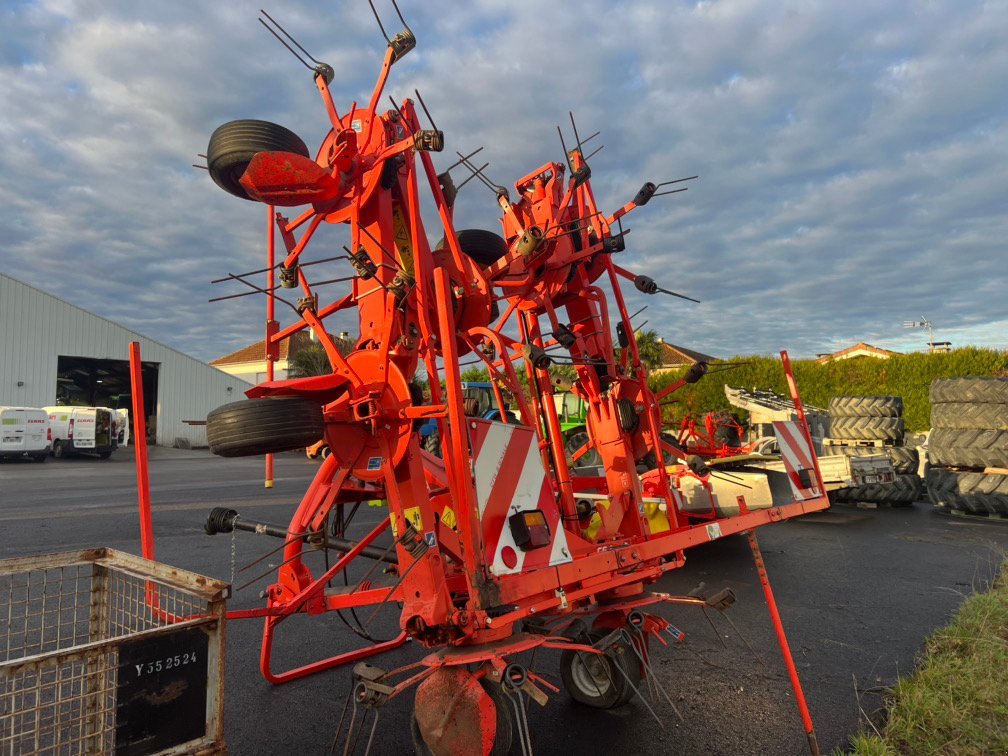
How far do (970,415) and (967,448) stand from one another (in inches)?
24.2

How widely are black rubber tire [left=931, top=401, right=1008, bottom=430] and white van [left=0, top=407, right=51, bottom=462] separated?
3026 cm

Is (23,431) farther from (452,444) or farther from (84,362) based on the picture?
(452,444)

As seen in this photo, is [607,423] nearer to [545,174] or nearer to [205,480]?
[545,174]

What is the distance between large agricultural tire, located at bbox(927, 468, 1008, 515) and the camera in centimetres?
1112

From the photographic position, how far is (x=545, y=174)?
5551 millimetres

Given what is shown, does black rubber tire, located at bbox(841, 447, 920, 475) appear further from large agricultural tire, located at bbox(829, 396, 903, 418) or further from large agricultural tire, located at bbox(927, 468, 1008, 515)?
large agricultural tire, located at bbox(927, 468, 1008, 515)

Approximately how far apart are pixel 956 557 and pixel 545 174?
727cm

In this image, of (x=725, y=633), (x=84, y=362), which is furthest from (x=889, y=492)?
(x=84, y=362)

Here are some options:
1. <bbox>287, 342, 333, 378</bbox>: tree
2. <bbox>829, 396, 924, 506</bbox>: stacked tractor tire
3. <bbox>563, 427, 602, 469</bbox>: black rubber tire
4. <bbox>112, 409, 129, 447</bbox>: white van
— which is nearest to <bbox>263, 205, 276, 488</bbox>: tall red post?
<bbox>563, 427, 602, 469</bbox>: black rubber tire

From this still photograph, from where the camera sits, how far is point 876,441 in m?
13.7

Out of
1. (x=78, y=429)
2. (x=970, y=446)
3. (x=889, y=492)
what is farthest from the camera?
(x=78, y=429)

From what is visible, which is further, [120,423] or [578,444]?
[120,423]

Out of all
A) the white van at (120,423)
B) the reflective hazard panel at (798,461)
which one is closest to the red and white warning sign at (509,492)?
the reflective hazard panel at (798,461)

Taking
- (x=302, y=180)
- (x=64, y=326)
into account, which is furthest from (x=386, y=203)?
(x=64, y=326)
